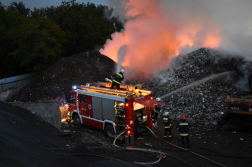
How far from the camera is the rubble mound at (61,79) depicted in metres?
17.3

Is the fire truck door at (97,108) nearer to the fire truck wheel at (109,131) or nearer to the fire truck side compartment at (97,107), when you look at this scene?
the fire truck side compartment at (97,107)

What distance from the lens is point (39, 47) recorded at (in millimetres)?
23703

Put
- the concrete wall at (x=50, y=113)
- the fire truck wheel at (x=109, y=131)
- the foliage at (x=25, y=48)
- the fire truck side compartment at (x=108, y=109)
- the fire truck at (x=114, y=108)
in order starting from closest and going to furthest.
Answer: the fire truck at (x=114, y=108), the fire truck side compartment at (x=108, y=109), the fire truck wheel at (x=109, y=131), the concrete wall at (x=50, y=113), the foliage at (x=25, y=48)

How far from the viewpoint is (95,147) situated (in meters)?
8.85

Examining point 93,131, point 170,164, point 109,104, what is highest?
point 109,104

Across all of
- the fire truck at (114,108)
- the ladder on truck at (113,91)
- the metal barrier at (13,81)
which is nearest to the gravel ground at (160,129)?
the fire truck at (114,108)

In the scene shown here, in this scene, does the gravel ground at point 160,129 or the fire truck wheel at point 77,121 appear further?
the fire truck wheel at point 77,121

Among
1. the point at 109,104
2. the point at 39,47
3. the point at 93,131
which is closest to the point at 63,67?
the point at 39,47

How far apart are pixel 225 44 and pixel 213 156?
11530 millimetres

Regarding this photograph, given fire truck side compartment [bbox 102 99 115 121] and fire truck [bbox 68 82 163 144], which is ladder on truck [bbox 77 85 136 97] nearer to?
fire truck [bbox 68 82 163 144]

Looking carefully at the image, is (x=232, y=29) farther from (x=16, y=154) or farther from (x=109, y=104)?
(x=16, y=154)

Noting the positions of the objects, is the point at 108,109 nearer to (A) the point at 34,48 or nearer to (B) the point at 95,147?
(B) the point at 95,147

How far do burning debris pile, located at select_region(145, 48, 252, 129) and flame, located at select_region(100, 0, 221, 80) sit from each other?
2205mm

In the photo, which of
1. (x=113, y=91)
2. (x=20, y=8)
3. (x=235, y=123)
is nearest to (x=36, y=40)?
(x=113, y=91)
